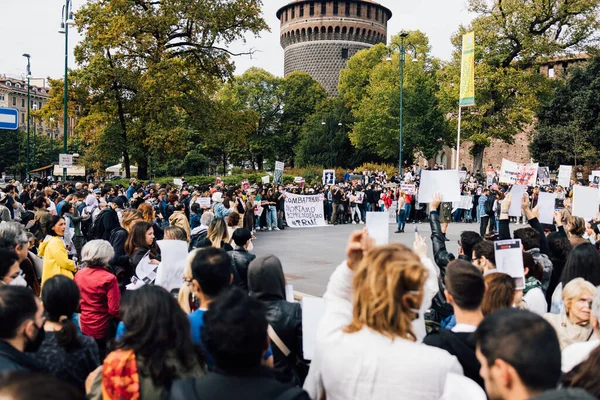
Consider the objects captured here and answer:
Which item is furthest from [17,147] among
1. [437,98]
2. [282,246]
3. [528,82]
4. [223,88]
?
[282,246]

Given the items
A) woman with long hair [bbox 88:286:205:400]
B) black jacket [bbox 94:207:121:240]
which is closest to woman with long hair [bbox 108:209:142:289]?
black jacket [bbox 94:207:121:240]

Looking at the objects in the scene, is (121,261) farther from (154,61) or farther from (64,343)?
(154,61)

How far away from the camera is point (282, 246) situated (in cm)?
1692

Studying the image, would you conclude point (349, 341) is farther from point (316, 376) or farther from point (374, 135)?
point (374, 135)

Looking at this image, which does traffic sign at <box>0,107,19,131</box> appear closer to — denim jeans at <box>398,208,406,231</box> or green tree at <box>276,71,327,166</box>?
denim jeans at <box>398,208,406,231</box>

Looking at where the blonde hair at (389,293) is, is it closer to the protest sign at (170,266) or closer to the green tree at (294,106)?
the protest sign at (170,266)

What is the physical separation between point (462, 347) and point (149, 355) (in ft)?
5.21

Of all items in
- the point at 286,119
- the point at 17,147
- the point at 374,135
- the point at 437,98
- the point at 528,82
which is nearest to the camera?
the point at 528,82

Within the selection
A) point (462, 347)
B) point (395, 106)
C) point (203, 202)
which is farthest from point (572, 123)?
point (462, 347)

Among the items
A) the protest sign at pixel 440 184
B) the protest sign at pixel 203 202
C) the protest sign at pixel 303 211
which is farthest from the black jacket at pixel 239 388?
the protest sign at pixel 303 211

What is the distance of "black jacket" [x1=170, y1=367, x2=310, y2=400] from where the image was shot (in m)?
2.18

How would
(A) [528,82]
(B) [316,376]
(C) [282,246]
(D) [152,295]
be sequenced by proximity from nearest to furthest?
(B) [316,376], (D) [152,295], (C) [282,246], (A) [528,82]

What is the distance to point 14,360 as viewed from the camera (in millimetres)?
2730

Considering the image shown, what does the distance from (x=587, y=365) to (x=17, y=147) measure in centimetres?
8882
